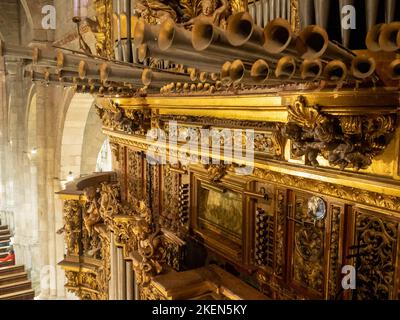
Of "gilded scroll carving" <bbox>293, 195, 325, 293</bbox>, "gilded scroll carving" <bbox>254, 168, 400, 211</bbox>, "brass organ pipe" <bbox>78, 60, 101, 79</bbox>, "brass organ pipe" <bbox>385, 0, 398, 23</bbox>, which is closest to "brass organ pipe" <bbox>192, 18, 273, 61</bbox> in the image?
"brass organ pipe" <bbox>385, 0, 398, 23</bbox>

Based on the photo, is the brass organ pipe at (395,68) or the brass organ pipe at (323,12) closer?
Result: the brass organ pipe at (395,68)

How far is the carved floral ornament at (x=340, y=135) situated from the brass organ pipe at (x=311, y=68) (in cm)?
72

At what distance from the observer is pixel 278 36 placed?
44.9 inches

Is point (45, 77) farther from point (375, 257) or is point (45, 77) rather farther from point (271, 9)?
point (375, 257)

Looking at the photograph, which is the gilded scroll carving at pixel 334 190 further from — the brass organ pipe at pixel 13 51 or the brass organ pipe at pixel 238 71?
the brass organ pipe at pixel 13 51

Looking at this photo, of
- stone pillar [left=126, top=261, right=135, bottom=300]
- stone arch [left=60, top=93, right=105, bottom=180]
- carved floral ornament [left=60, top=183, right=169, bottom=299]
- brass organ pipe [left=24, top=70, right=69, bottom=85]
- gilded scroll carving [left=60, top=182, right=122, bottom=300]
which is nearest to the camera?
carved floral ornament [left=60, top=183, right=169, bottom=299]

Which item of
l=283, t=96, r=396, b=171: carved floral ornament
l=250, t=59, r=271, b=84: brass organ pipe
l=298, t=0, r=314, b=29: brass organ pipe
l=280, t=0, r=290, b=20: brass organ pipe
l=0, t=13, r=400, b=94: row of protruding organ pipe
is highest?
l=280, t=0, r=290, b=20: brass organ pipe

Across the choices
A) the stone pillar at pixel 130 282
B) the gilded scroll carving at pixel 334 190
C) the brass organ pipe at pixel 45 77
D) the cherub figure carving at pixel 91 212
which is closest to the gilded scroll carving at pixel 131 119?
the cherub figure carving at pixel 91 212

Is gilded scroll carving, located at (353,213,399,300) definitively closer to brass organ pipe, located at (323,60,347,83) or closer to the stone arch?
brass organ pipe, located at (323,60,347,83)

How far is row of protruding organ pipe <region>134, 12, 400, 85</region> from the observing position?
111cm

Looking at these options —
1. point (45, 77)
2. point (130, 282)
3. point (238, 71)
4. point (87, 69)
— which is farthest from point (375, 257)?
point (45, 77)

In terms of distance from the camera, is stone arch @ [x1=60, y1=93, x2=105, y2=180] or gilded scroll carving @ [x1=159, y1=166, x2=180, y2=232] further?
stone arch @ [x1=60, y1=93, x2=105, y2=180]

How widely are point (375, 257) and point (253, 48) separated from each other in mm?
1572

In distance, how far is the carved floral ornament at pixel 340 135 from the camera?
1936 mm
